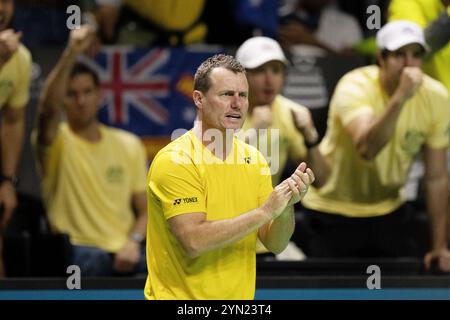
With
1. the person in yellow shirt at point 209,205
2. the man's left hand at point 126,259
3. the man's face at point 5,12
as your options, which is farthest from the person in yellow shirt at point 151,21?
the person in yellow shirt at point 209,205

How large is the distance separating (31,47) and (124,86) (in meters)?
0.59

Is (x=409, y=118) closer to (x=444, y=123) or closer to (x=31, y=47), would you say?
(x=444, y=123)

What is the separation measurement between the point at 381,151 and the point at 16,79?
207 cm

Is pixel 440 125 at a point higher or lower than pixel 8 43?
lower

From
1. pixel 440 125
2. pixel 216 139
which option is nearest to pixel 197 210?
pixel 216 139


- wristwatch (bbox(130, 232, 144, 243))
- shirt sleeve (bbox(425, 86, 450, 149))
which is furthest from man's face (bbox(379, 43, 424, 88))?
wristwatch (bbox(130, 232, 144, 243))

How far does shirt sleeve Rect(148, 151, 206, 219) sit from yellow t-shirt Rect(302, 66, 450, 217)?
2.36 m

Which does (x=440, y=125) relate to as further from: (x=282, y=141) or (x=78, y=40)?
(x=78, y=40)

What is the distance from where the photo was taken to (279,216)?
4.28 metres

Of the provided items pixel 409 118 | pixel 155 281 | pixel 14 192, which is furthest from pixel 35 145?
pixel 155 281

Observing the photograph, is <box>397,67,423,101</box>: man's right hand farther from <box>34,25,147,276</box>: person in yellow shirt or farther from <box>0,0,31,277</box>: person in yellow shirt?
<box>0,0,31,277</box>: person in yellow shirt

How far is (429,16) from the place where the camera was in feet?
22.6

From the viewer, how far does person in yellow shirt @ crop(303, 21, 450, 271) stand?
6.58 metres
